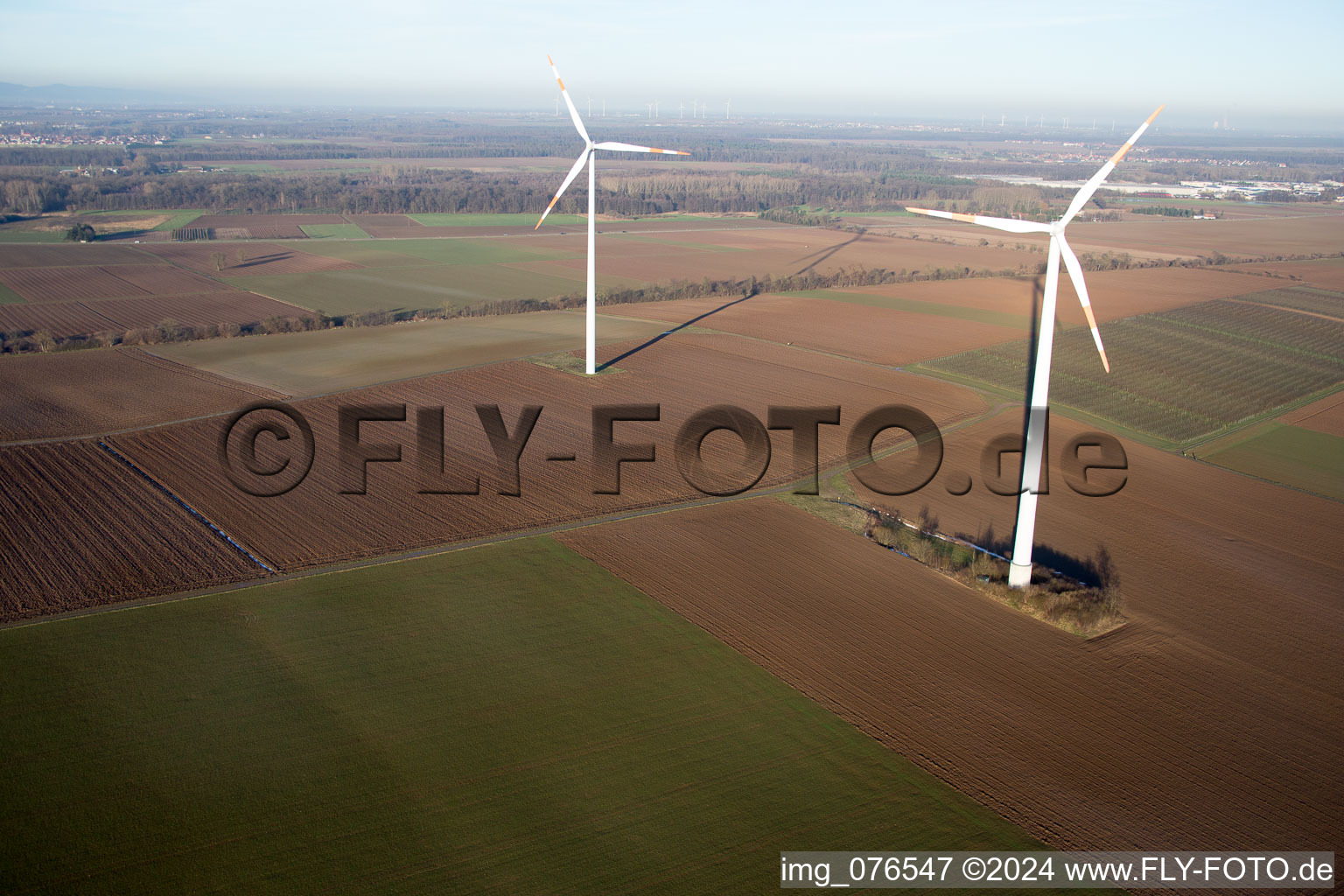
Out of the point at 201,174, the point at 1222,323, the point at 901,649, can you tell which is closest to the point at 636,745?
the point at 901,649

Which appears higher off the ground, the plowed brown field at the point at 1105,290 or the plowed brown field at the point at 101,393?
the plowed brown field at the point at 1105,290

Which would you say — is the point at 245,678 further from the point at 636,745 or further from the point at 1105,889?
the point at 1105,889

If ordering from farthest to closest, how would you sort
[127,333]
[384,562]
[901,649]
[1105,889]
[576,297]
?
[576,297] → [127,333] → [384,562] → [901,649] → [1105,889]

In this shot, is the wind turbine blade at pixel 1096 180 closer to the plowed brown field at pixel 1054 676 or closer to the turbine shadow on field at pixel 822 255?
the plowed brown field at pixel 1054 676

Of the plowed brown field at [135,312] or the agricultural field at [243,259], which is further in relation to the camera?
the agricultural field at [243,259]

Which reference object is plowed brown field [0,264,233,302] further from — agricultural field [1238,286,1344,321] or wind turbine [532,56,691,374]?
agricultural field [1238,286,1344,321]

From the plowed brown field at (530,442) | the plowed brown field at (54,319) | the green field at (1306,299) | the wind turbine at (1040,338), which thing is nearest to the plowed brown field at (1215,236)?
the green field at (1306,299)

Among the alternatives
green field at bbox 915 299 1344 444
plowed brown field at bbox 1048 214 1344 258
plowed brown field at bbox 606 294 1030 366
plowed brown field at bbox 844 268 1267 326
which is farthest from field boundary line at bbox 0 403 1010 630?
plowed brown field at bbox 1048 214 1344 258
